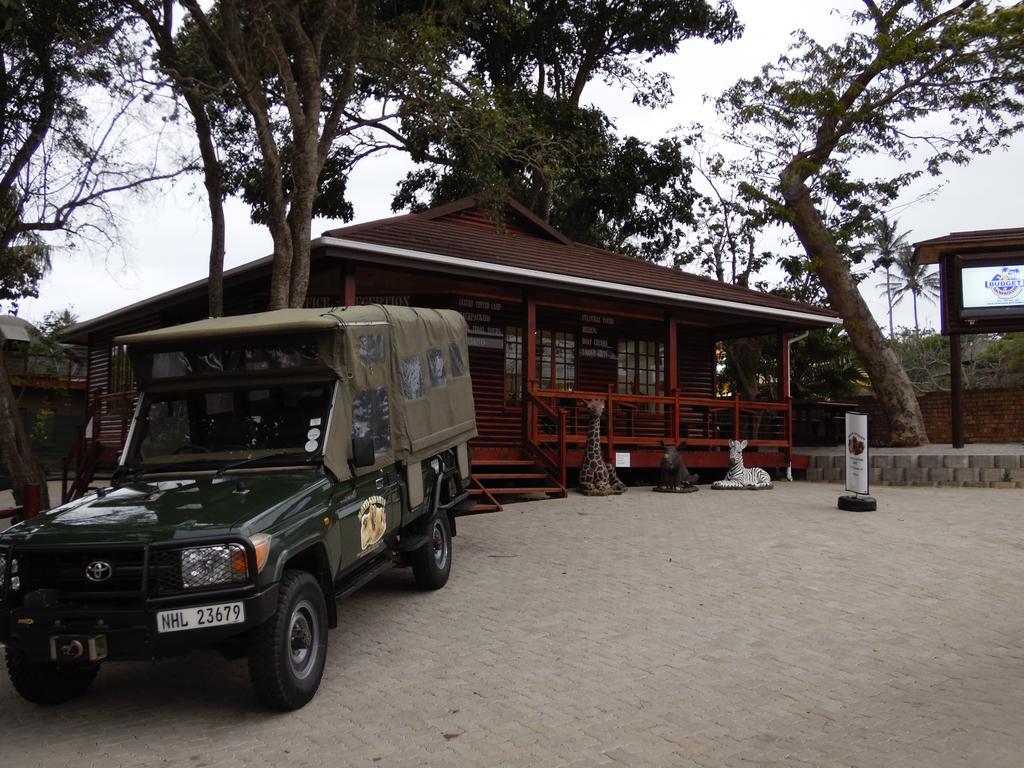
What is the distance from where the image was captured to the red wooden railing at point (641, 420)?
46.3ft

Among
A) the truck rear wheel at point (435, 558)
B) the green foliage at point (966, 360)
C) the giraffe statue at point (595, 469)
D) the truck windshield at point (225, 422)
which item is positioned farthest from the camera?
the green foliage at point (966, 360)

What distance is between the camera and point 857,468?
40.0 feet

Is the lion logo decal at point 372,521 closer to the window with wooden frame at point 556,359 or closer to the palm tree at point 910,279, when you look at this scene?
the window with wooden frame at point 556,359

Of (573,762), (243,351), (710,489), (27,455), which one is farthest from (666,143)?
(573,762)

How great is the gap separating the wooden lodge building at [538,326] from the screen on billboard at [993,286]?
277 cm

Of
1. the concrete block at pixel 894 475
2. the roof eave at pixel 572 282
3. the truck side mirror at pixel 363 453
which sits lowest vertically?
the concrete block at pixel 894 475

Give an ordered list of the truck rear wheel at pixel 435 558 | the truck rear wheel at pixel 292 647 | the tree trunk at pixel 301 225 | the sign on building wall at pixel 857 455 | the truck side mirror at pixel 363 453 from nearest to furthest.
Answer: the truck rear wheel at pixel 292 647, the truck side mirror at pixel 363 453, the truck rear wheel at pixel 435 558, the tree trunk at pixel 301 225, the sign on building wall at pixel 857 455

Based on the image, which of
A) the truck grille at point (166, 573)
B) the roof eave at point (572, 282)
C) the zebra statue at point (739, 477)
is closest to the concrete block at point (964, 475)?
the zebra statue at point (739, 477)

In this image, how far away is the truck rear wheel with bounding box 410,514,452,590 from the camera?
7.22m

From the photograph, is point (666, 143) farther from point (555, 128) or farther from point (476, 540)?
point (476, 540)

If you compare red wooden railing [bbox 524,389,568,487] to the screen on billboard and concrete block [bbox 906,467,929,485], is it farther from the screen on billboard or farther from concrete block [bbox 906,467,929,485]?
the screen on billboard

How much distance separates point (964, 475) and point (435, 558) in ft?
43.2

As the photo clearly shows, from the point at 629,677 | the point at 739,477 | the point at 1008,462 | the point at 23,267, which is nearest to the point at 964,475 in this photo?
the point at 1008,462

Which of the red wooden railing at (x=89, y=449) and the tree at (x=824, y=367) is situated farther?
the tree at (x=824, y=367)
